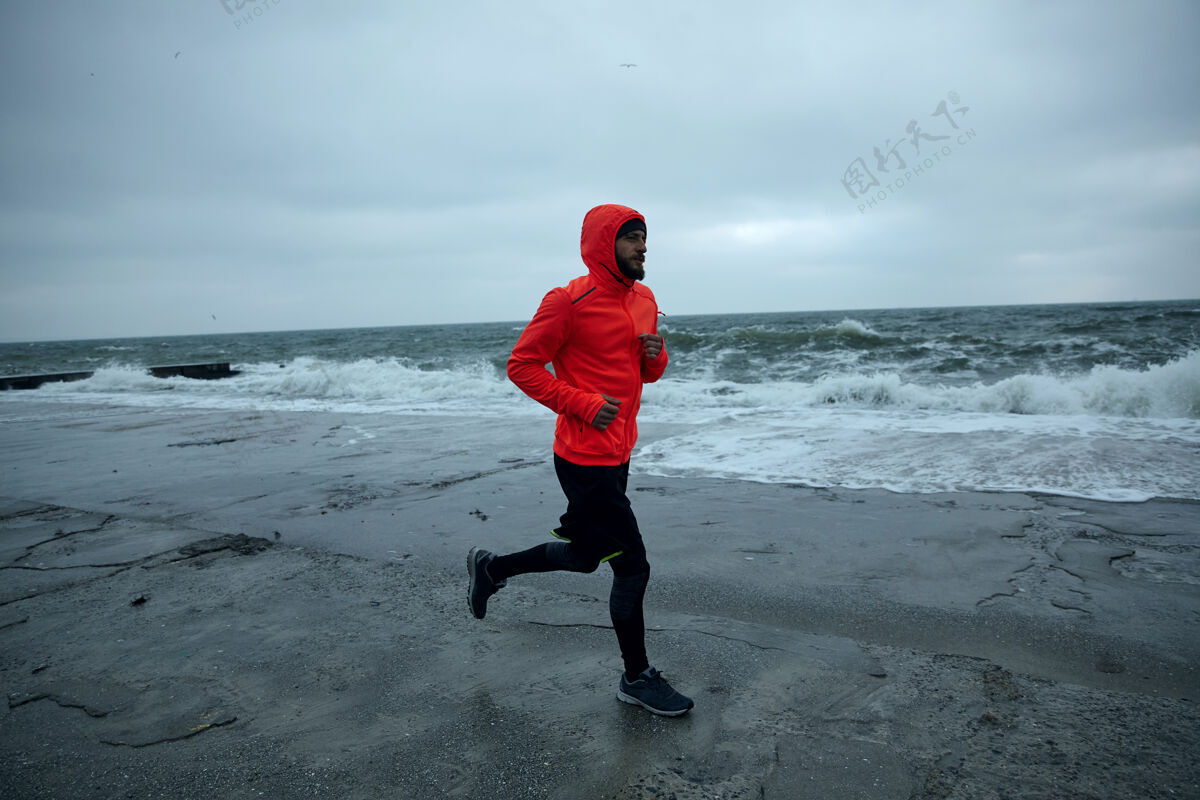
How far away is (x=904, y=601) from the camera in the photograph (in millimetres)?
3186

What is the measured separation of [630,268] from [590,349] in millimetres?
323

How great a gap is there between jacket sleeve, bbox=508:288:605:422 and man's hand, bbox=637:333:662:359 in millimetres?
290

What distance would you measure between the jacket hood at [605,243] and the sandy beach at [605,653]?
1462mm

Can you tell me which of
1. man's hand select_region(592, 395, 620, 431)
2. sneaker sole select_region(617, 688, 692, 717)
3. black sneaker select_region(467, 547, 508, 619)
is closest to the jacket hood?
man's hand select_region(592, 395, 620, 431)

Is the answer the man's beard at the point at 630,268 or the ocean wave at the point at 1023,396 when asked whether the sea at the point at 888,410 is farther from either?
the man's beard at the point at 630,268

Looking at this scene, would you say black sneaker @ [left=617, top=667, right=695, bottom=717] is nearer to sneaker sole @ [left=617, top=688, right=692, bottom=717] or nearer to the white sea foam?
sneaker sole @ [left=617, top=688, right=692, bottom=717]

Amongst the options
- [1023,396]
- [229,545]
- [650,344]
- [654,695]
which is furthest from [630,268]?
[1023,396]

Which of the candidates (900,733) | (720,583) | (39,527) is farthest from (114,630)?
(900,733)

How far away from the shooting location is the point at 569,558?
2.57 m

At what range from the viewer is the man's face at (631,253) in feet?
8.06

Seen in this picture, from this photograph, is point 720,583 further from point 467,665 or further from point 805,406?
point 805,406

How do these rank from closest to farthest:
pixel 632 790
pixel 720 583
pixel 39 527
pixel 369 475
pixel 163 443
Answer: pixel 632 790 → pixel 720 583 → pixel 39 527 → pixel 369 475 → pixel 163 443

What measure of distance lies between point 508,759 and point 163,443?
27.0 feet

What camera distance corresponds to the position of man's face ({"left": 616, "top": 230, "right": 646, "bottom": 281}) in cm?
246
